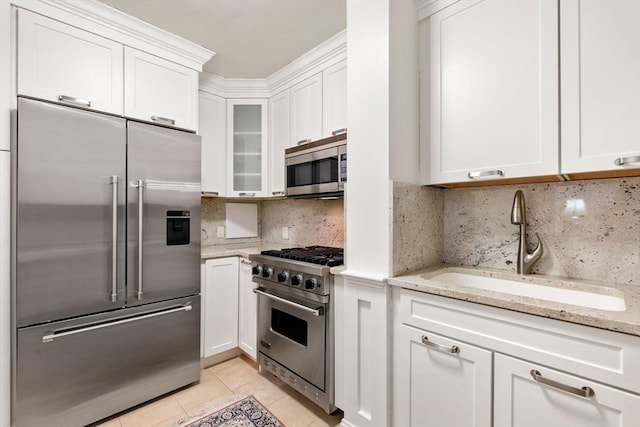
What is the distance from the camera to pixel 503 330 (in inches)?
44.1

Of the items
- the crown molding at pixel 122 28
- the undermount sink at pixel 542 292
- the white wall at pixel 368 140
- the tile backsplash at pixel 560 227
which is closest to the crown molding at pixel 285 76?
the crown molding at pixel 122 28

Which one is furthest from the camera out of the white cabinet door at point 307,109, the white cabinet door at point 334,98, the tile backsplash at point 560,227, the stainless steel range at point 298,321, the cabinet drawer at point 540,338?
the white cabinet door at point 307,109

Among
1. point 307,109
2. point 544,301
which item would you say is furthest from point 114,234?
point 544,301

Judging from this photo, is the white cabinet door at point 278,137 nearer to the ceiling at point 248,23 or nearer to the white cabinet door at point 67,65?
the ceiling at point 248,23

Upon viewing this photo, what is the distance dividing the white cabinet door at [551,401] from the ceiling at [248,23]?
2.15 meters

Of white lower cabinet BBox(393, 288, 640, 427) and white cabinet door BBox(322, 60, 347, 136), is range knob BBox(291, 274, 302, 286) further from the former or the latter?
white cabinet door BBox(322, 60, 347, 136)

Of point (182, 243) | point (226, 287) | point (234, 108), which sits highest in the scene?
point (234, 108)

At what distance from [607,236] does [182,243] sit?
2.49m

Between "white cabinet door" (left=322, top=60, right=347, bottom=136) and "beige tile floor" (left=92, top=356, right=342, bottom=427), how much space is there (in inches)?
78.9

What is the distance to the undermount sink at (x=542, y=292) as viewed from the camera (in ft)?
3.99

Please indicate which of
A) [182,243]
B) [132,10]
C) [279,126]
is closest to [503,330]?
[182,243]

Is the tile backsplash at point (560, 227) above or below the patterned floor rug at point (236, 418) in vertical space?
above

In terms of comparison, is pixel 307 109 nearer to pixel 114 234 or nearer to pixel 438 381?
pixel 114 234

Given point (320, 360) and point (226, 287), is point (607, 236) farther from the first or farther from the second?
point (226, 287)
